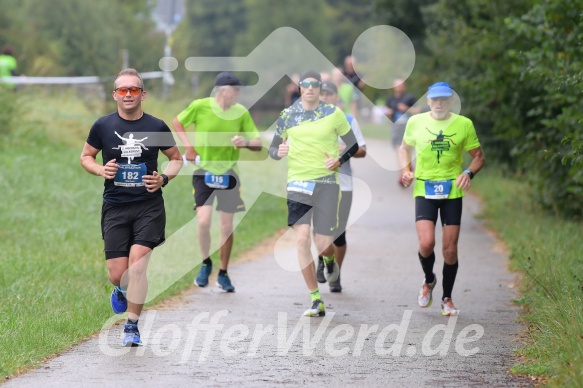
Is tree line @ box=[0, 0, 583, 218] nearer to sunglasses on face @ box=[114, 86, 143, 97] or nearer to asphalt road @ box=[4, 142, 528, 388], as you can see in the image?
asphalt road @ box=[4, 142, 528, 388]

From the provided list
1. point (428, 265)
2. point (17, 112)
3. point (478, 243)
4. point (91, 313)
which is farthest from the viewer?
point (17, 112)

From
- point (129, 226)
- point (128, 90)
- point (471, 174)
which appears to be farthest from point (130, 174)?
point (471, 174)

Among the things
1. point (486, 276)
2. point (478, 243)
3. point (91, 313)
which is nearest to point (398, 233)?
point (478, 243)

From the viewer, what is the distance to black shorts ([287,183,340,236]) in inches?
395

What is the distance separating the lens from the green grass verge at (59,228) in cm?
866

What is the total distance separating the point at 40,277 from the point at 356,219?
8.11 m

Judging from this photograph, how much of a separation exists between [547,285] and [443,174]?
136 centimetres

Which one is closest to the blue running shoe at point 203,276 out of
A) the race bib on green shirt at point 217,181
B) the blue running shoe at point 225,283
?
the blue running shoe at point 225,283

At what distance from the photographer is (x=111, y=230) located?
8352mm

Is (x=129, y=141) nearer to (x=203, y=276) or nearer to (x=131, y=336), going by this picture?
(x=131, y=336)

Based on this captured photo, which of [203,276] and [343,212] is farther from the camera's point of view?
[343,212]

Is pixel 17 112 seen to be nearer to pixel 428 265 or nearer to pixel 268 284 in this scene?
pixel 268 284

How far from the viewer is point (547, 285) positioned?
32.8ft

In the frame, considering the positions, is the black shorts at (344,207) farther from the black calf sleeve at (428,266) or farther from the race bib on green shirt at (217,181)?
the black calf sleeve at (428,266)
